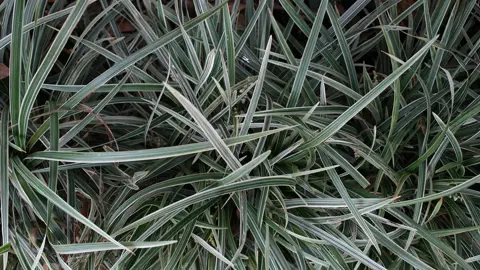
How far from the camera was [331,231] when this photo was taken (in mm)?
748

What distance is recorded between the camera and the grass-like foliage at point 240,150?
669 millimetres

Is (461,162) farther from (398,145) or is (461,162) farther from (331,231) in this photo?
(331,231)

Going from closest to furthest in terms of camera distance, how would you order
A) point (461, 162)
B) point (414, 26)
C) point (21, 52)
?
point (21, 52), point (461, 162), point (414, 26)

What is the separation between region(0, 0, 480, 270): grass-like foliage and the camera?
2.20 feet

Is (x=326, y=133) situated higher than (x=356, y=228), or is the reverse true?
(x=326, y=133)

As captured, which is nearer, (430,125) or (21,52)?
(21,52)

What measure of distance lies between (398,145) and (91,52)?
1.82 ft

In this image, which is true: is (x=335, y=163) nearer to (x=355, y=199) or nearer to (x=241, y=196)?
(x=355, y=199)

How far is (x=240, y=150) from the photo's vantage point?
0.76 metres

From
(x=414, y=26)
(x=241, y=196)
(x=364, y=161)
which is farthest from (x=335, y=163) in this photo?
(x=414, y=26)

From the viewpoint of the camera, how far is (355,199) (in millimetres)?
715

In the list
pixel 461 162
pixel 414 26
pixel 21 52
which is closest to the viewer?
pixel 21 52

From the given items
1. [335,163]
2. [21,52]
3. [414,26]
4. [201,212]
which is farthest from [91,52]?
[414,26]

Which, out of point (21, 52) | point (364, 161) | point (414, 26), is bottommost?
point (364, 161)
